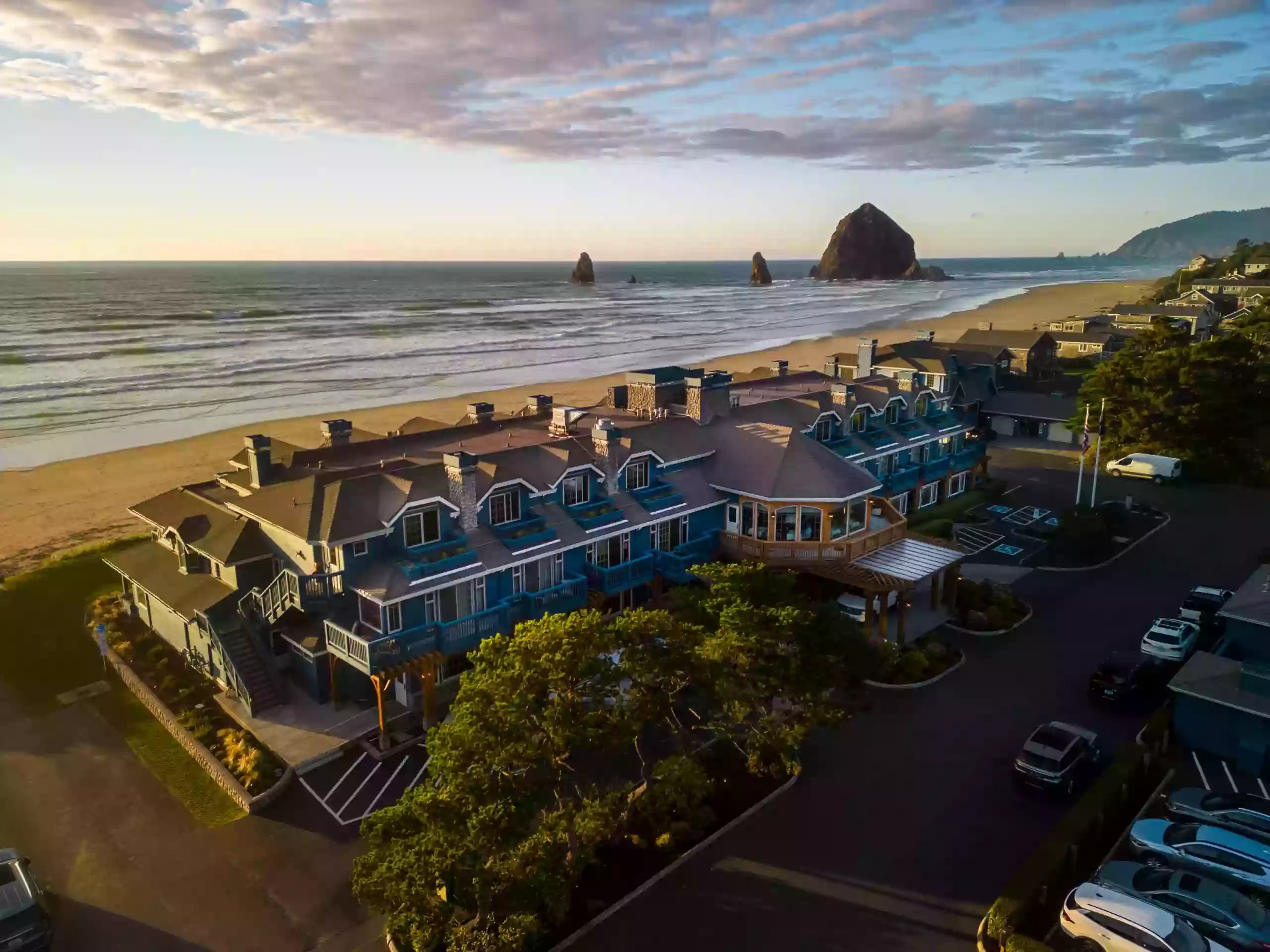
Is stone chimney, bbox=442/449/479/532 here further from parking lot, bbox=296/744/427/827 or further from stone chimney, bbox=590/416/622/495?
parking lot, bbox=296/744/427/827

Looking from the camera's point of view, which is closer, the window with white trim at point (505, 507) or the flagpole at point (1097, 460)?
the window with white trim at point (505, 507)

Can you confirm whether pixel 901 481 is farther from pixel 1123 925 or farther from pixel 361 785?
pixel 361 785

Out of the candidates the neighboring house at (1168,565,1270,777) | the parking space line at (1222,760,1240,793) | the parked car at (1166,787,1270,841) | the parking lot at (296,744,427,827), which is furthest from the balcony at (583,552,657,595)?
the parking space line at (1222,760,1240,793)

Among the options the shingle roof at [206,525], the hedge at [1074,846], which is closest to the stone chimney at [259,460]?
the shingle roof at [206,525]

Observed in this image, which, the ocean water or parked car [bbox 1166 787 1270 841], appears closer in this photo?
parked car [bbox 1166 787 1270 841]

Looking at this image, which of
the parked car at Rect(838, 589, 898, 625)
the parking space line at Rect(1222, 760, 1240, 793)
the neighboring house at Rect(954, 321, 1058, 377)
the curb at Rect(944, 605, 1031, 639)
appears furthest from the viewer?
the neighboring house at Rect(954, 321, 1058, 377)

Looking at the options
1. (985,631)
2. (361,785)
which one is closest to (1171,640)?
(985,631)

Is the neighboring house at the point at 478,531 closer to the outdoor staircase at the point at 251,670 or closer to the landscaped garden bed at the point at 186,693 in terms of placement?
the outdoor staircase at the point at 251,670
